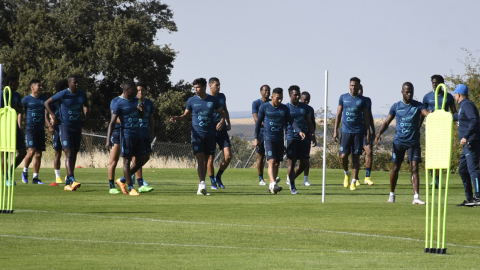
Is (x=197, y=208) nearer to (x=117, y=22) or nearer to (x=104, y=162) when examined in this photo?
(x=104, y=162)

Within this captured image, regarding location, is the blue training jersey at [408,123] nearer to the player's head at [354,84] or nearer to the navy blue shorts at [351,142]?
the player's head at [354,84]

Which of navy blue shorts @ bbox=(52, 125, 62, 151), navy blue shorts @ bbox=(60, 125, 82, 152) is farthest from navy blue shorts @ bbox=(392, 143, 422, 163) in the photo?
navy blue shorts @ bbox=(52, 125, 62, 151)

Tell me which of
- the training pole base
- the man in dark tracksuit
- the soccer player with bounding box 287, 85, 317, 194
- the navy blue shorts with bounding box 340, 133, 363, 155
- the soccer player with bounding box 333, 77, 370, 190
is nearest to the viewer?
the training pole base

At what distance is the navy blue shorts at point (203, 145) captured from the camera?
14.7 meters

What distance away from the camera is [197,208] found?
1212 cm

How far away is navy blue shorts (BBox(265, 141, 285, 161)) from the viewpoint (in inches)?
607

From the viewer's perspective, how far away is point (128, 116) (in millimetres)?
14656

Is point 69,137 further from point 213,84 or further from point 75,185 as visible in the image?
point 213,84

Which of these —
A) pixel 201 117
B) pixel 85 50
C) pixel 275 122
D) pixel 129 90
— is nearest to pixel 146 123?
pixel 129 90

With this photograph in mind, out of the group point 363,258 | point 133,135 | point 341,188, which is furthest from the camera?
point 341,188

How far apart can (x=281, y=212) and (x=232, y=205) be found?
1495 millimetres

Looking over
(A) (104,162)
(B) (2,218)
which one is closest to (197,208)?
(B) (2,218)

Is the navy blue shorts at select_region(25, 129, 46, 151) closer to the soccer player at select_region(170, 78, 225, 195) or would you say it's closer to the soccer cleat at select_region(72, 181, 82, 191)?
the soccer cleat at select_region(72, 181, 82, 191)

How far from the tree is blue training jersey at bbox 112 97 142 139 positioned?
86.5ft
